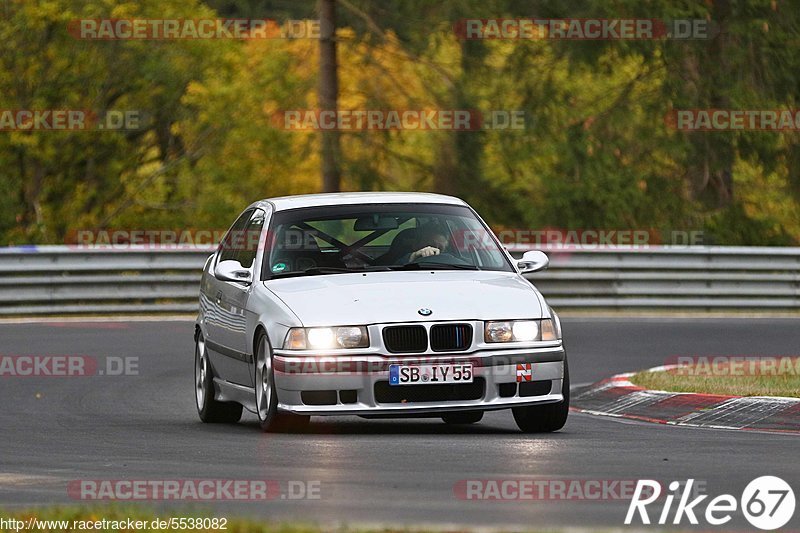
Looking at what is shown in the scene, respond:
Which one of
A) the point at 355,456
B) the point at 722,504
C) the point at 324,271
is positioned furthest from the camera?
the point at 324,271

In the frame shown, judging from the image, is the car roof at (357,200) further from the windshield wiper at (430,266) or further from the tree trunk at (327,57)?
the tree trunk at (327,57)

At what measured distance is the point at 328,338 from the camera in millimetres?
11344

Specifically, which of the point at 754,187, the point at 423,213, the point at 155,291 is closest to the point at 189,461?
the point at 423,213

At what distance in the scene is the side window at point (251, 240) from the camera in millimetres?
12919

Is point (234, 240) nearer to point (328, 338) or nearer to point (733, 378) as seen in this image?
point (328, 338)

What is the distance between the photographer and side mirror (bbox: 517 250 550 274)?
12.7 meters

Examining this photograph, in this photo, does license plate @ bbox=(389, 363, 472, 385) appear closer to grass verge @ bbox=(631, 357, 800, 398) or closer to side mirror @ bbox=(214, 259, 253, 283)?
side mirror @ bbox=(214, 259, 253, 283)

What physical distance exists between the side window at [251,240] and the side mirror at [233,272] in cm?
16

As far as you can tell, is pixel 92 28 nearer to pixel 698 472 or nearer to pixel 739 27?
pixel 739 27

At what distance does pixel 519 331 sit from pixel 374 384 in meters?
0.96

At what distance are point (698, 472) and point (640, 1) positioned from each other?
28479mm

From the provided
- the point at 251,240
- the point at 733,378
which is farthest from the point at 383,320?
the point at 733,378

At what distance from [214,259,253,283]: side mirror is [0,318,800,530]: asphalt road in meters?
1.02

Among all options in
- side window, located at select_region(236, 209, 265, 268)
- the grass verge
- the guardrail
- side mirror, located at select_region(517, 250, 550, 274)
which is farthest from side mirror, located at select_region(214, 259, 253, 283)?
the guardrail
